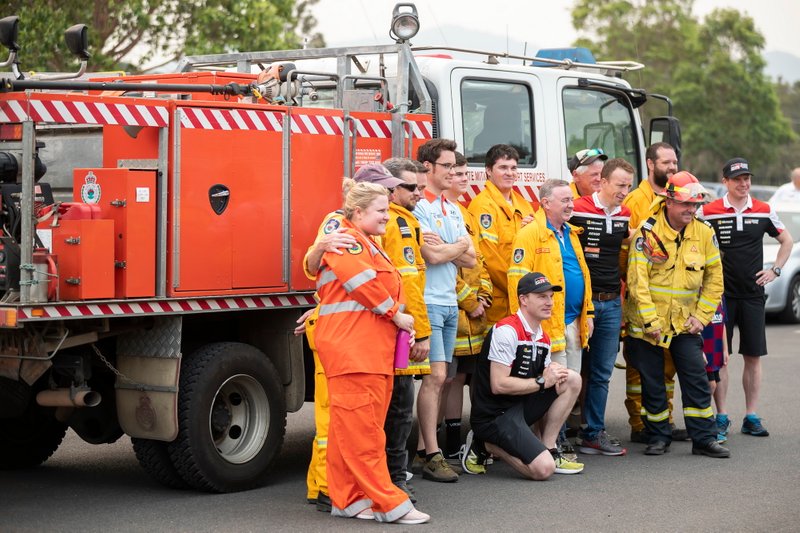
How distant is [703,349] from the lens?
9.20 metres

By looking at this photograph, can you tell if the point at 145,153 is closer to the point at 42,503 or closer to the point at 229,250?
the point at 229,250

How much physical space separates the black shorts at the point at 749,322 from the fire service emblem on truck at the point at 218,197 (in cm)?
421

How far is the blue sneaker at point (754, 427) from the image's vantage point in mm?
9281

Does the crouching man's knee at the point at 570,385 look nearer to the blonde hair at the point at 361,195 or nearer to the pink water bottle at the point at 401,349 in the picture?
the pink water bottle at the point at 401,349

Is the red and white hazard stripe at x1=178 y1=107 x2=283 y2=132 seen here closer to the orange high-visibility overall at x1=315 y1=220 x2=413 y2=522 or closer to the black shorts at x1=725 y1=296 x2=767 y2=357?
the orange high-visibility overall at x1=315 y1=220 x2=413 y2=522

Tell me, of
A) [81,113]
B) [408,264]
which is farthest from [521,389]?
[81,113]

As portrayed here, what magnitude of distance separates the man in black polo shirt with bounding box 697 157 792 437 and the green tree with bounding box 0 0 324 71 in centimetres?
840

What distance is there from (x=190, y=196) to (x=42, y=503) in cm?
195

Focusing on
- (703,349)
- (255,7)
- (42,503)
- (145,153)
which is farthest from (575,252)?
(255,7)

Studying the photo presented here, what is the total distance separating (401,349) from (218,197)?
4.61 feet

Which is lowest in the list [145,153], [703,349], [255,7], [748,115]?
[703,349]

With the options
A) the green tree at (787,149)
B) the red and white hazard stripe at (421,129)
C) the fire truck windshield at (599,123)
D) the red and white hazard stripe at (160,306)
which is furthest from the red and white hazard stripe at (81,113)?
the green tree at (787,149)

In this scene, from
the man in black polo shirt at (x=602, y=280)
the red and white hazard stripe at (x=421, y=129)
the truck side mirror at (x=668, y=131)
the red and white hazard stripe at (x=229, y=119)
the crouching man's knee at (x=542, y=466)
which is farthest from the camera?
the truck side mirror at (x=668, y=131)

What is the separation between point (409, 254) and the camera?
23.6ft
